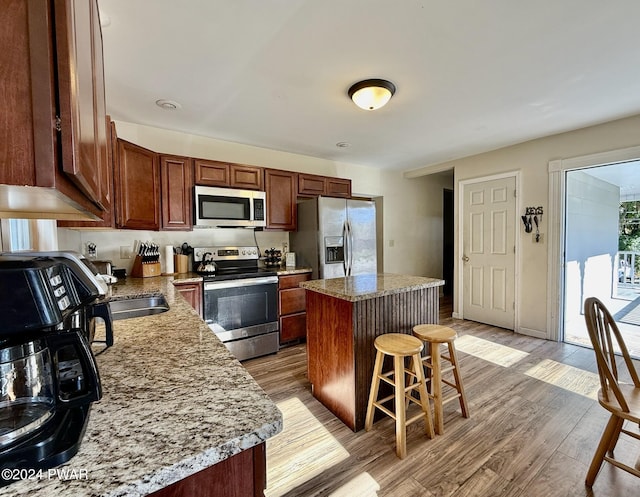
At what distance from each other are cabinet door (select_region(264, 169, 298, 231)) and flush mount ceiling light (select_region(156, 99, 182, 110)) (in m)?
1.13

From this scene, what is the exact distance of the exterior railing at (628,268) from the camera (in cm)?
529

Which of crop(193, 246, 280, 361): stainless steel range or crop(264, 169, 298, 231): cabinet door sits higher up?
crop(264, 169, 298, 231): cabinet door

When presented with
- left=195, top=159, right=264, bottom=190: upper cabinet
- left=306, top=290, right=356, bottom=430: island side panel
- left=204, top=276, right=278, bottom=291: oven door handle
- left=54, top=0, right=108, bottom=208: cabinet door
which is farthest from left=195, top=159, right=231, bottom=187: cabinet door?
left=54, top=0, right=108, bottom=208: cabinet door

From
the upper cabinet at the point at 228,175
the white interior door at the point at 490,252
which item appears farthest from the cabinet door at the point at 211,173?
the white interior door at the point at 490,252

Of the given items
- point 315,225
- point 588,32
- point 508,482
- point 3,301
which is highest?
point 588,32

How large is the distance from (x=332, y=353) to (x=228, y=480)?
154 cm

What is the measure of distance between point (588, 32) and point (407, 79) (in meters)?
1.02

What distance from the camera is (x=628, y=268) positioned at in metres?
5.38

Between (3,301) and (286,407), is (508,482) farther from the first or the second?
(3,301)

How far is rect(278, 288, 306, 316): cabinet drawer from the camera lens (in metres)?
3.28

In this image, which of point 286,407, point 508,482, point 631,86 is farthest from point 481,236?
point 286,407

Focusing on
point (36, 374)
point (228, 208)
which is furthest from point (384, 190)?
point (36, 374)

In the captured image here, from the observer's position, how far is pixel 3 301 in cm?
50

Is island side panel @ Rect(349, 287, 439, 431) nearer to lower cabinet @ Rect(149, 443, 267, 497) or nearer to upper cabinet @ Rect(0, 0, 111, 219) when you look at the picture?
lower cabinet @ Rect(149, 443, 267, 497)
